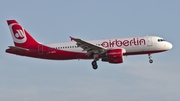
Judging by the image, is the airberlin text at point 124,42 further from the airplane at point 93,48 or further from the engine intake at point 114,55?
the engine intake at point 114,55

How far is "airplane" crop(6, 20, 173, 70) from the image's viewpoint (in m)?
71.1

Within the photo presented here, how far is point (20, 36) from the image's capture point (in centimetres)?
7712

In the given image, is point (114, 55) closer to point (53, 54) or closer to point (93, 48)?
point (93, 48)

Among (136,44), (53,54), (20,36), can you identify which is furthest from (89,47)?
(20,36)

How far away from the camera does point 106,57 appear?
71812 millimetres

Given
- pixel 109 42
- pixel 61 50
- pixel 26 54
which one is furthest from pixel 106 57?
pixel 26 54

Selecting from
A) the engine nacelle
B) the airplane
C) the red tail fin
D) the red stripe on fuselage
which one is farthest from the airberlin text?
the red tail fin

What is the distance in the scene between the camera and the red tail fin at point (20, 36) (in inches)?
2987

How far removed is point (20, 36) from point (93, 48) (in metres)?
13.0

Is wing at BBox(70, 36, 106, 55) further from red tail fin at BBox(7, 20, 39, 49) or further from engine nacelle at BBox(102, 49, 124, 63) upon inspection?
red tail fin at BBox(7, 20, 39, 49)

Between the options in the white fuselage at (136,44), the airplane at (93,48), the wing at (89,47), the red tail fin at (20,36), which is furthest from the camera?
the red tail fin at (20,36)

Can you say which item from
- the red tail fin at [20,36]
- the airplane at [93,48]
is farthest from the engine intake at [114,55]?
the red tail fin at [20,36]

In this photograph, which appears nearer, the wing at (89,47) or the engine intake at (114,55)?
the engine intake at (114,55)

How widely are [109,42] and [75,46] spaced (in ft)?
17.3
